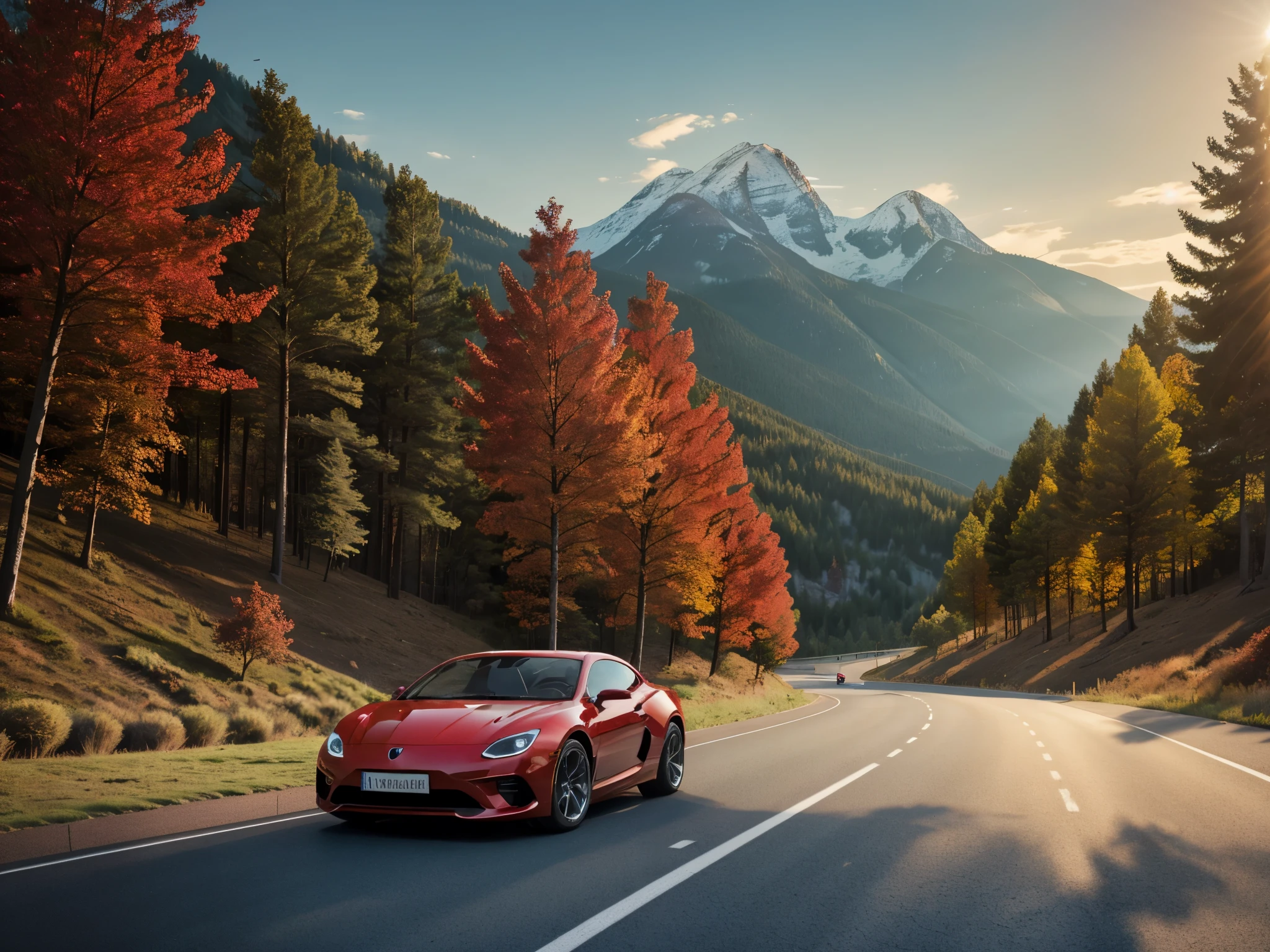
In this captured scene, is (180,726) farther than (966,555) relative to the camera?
No

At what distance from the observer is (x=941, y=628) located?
354 ft

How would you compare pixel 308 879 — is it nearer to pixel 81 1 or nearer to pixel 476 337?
pixel 81 1

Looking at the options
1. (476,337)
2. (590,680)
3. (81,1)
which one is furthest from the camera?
(476,337)

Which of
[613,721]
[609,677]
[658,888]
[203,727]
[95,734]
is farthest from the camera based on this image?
[203,727]

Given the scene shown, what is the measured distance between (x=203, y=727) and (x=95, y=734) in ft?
6.47

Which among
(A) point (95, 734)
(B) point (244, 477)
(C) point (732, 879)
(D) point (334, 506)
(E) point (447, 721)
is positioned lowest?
(A) point (95, 734)

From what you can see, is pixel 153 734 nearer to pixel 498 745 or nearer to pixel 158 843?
pixel 158 843

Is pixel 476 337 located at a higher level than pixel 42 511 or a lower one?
higher

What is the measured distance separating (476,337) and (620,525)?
146 feet

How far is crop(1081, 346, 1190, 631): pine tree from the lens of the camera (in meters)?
41.8

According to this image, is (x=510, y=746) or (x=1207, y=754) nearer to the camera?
(x=510, y=746)

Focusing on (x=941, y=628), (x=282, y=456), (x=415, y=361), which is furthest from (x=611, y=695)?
(x=941, y=628)

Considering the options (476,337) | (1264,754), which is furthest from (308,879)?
(476,337)

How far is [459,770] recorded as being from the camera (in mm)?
7195
